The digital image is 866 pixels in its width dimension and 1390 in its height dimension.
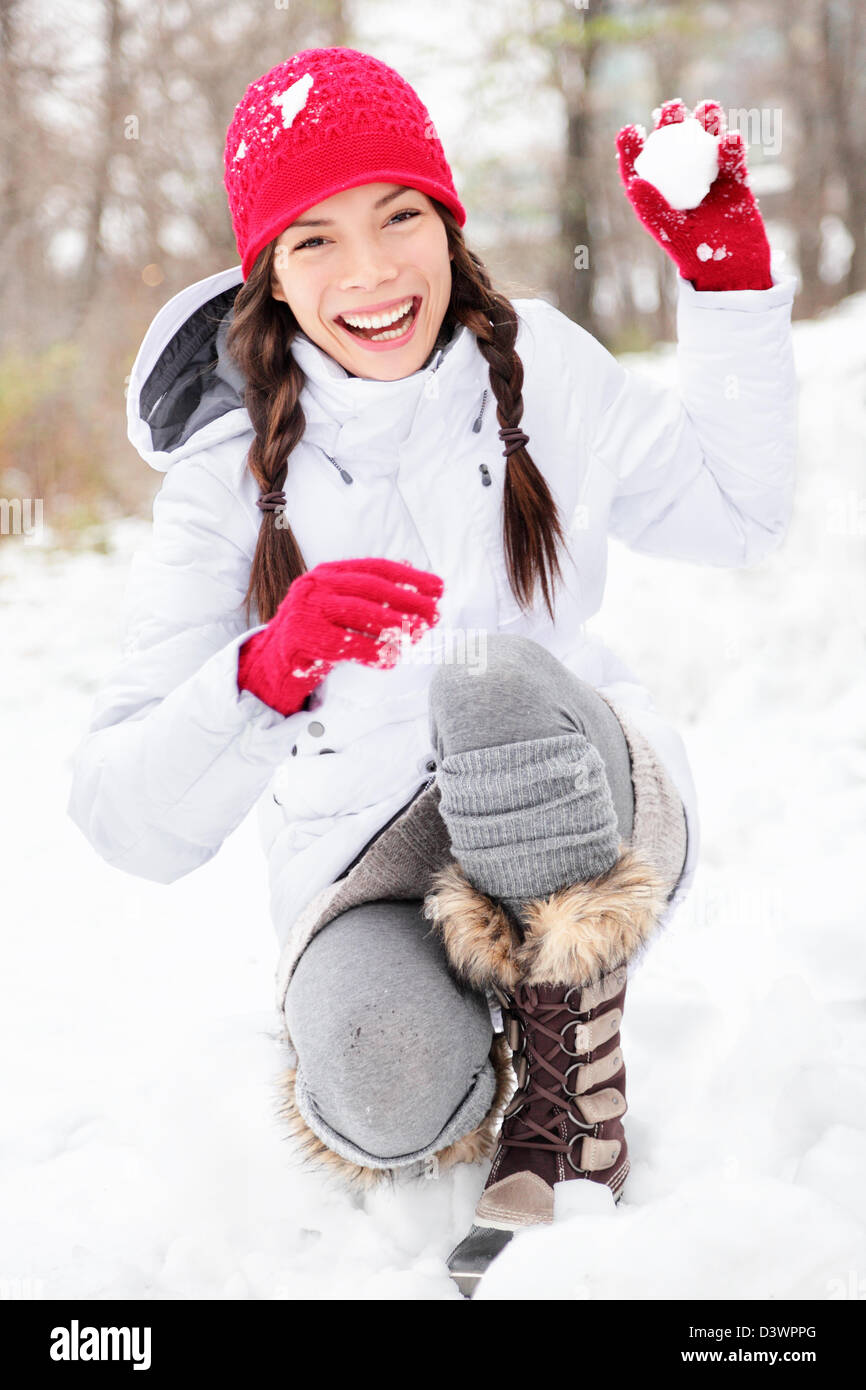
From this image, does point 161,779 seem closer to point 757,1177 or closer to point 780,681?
point 757,1177

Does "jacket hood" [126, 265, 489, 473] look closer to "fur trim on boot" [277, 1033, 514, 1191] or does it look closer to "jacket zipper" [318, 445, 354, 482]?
"jacket zipper" [318, 445, 354, 482]

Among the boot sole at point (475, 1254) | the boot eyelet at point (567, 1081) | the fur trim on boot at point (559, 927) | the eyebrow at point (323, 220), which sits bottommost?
the boot sole at point (475, 1254)

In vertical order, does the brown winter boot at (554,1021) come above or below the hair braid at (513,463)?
below

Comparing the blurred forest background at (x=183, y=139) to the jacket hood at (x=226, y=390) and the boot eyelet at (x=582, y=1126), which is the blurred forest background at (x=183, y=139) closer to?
the jacket hood at (x=226, y=390)

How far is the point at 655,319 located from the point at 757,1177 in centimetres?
1287

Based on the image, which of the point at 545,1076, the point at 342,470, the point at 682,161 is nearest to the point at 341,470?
the point at 342,470

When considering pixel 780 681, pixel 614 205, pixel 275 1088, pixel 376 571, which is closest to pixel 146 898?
pixel 275 1088

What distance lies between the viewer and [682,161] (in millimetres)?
1410

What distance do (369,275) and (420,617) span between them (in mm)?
492

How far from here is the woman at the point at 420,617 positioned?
1211 mm

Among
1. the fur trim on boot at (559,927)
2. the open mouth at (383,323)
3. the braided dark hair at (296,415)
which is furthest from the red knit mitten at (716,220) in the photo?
the fur trim on boot at (559,927)

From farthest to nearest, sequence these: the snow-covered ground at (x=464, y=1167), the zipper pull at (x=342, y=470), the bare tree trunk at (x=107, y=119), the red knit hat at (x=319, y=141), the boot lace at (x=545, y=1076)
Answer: the bare tree trunk at (x=107, y=119)
the zipper pull at (x=342, y=470)
the red knit hat at (x=319, y=141)
the boot lace at (x=545, y=1076)
the snow-covered ground at (x=464, y=1167)

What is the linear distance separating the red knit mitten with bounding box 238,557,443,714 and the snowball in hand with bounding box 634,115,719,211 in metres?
0.67

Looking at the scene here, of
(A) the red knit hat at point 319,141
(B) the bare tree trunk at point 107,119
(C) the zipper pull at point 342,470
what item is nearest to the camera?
(A) the red knit hat at point 319,141
